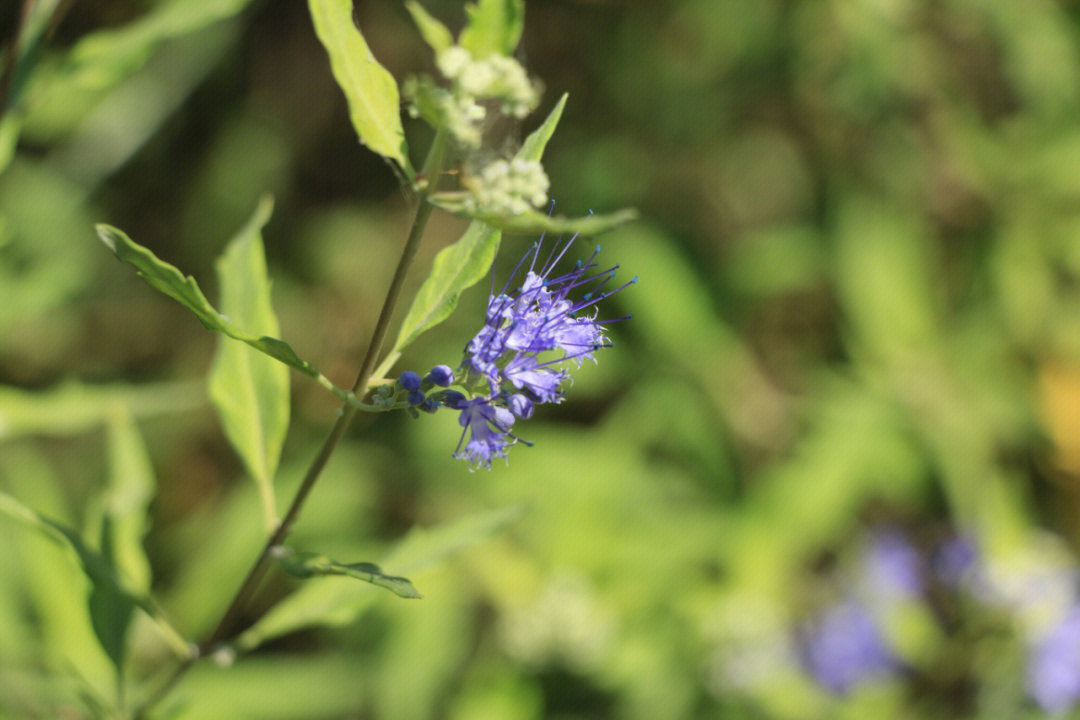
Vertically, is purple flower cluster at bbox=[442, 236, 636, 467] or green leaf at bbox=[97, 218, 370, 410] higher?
purple flower cluster at bbox=[442, 236, 636, 467]

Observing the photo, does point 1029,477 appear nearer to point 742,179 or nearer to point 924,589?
point 924,589

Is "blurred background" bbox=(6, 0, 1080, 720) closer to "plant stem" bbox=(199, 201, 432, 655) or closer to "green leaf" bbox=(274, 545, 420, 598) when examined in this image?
"plant stem" bbox=(199, 201, 432, 655)

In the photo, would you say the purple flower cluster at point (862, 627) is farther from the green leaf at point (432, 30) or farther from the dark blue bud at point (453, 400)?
the green leaf at point (432, 30)

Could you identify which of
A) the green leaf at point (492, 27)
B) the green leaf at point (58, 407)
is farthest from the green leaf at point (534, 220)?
the green leaf at point (58, 407)

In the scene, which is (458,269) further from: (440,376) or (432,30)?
(432,30)

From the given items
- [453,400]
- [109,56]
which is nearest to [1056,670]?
[453,400]

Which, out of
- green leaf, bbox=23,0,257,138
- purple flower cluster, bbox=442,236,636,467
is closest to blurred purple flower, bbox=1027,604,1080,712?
purple flower cluster, bbox=442,236,636,467

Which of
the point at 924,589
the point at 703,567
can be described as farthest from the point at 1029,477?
the point at 703,567
